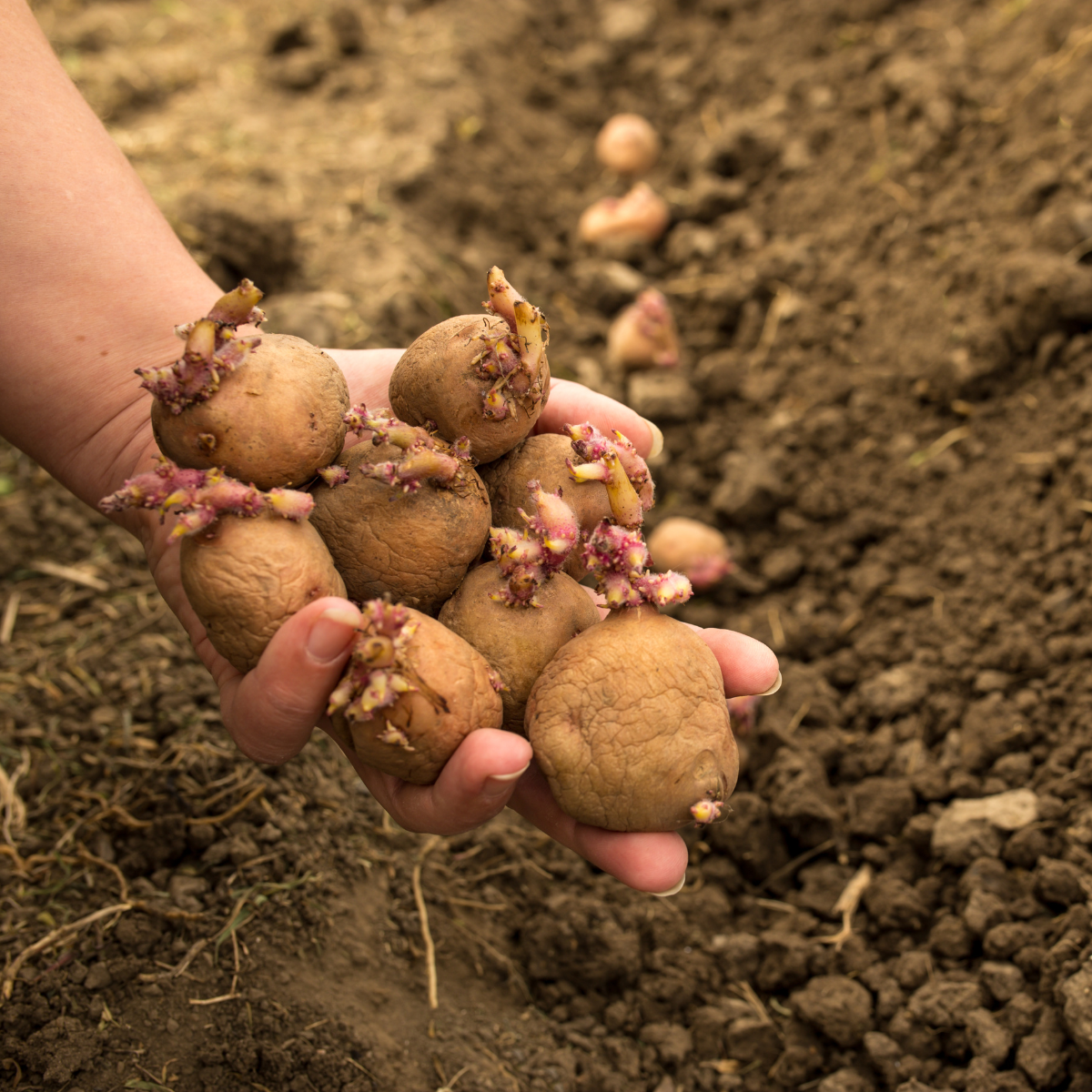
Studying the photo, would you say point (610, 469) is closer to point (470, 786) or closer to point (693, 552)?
point (470, 786)

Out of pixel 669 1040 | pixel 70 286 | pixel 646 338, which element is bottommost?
pixel 669 1040

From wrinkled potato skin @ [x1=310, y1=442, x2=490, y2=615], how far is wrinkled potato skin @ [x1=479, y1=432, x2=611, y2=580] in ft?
0.67

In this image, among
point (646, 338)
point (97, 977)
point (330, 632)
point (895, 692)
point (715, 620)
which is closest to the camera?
point (330, 632)

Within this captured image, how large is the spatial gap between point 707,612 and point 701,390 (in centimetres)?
143

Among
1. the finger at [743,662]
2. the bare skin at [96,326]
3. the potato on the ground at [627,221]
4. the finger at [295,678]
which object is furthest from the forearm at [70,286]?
the potato on the ground at [627,221]

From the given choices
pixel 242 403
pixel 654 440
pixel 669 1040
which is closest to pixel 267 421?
pixel 242 403

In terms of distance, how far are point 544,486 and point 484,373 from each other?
0.38 m

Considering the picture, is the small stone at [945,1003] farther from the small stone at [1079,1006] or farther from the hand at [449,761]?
the hand at [449,761]

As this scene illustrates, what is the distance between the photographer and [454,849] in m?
3.17

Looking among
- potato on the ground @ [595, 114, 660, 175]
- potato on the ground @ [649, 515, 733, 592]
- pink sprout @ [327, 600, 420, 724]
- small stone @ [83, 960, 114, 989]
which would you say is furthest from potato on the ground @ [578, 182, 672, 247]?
small stone @ [83, 960, 114, 989]

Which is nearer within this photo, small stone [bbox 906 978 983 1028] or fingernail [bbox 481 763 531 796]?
fingernail [bbox 481 763 531 796]

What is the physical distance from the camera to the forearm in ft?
8.48

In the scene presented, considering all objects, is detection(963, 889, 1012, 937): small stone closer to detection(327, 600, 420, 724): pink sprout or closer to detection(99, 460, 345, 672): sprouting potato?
detection(327, 600, 420, 724): pink sprout

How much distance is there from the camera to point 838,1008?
8.69 ft
